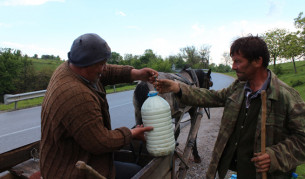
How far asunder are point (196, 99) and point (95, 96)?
3.99 feet

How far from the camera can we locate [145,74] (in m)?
2.64

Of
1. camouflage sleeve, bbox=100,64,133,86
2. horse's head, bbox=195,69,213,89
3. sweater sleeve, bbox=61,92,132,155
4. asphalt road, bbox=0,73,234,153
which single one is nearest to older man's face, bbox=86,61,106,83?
sweater sleeve, bbox=61,92,132,155

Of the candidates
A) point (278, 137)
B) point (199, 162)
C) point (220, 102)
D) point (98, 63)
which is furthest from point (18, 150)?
point (199, 162)

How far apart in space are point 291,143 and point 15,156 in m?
2.73

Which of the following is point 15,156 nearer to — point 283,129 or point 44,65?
point 283,129

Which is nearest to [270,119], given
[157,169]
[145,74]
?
[157,169]

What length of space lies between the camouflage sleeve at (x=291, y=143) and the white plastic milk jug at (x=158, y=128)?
2.78 feet

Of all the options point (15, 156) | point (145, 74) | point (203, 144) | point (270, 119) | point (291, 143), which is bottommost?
point (203, 144)

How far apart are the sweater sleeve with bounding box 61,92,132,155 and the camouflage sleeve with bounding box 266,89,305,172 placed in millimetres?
1308

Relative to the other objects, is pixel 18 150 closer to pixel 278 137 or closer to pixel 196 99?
pixel 196 99

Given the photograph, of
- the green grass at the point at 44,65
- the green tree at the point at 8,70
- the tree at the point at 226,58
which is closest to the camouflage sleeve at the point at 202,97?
the green tree at the point at 8,70

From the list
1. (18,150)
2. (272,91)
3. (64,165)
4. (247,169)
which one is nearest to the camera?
(64,165)

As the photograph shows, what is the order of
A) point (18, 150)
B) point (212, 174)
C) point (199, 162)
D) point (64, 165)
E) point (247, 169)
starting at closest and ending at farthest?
point (64, 165) < point (247, 169) < point (212, 174) < point (18, 150) < point (199, 162)

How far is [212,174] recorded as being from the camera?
219 cm
